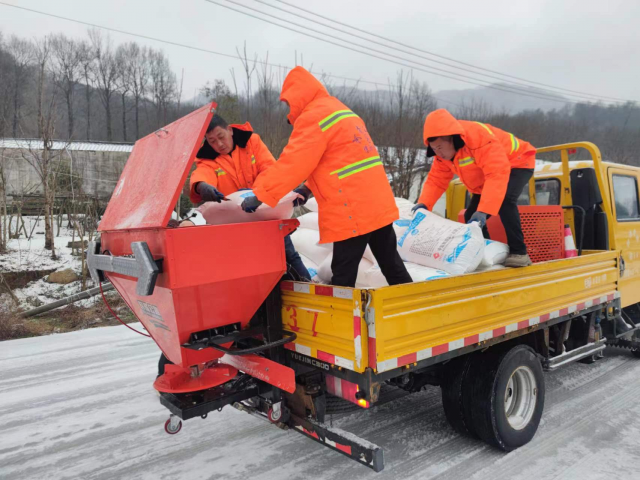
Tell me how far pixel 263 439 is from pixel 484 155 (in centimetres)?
270

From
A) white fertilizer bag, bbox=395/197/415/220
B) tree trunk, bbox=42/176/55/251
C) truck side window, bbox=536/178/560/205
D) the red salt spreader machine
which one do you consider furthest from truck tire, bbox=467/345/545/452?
tree trunk, bbox=42/176/55/251

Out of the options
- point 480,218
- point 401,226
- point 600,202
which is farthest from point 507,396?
point 600,202

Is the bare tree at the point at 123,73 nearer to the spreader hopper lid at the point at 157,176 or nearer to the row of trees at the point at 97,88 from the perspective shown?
the row of trees at the point at 97,88

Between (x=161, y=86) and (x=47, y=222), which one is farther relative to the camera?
(x=161, y=86)

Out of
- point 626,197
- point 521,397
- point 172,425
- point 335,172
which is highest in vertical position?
point 335,172

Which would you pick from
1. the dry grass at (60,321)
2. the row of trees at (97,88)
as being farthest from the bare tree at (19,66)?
the dry grass at (60,321)

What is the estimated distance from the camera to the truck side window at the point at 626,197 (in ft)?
15.1

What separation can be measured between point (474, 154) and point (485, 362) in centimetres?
161

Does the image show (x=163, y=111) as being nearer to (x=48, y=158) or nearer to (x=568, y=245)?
(x=48, y=158)

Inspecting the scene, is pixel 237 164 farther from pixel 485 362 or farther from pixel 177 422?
pixel 485 362

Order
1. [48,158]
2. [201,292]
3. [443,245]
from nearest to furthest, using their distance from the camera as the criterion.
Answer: [201,292]
[443,245]
[48,158]

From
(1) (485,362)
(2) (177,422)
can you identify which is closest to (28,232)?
(2) (177,422)

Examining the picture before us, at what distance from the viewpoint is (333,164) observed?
2662 millimetres

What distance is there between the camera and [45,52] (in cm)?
966
